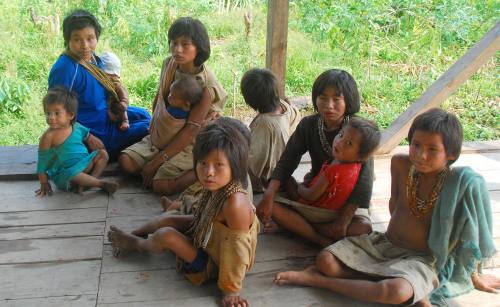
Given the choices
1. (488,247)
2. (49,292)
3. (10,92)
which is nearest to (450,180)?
(488,247)

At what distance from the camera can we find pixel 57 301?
206 cm

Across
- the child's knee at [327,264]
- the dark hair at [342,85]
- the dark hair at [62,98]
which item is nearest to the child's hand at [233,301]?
the child's knee at [327,264]

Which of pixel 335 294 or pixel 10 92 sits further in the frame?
pixel 10 92

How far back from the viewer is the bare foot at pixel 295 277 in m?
2.20

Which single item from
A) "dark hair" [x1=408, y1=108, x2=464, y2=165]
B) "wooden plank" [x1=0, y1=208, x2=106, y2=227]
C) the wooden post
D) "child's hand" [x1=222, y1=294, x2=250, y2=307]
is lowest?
"child's hand" [x1=222, y1=294, x2=250, y2=307]

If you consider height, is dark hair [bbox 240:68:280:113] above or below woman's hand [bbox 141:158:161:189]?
above

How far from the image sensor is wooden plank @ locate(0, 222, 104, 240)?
100 inches

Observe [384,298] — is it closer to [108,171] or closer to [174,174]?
[174,174]

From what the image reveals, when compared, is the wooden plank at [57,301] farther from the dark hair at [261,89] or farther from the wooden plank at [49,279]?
the dark hair at [261,89]

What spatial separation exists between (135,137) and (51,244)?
44.4 inches

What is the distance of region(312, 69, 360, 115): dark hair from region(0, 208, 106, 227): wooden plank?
4.29 feet

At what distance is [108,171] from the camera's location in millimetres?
3270

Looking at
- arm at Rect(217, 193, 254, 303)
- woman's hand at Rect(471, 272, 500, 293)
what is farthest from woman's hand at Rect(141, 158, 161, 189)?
woman's hand at Rect(471, 272, 500, 293)

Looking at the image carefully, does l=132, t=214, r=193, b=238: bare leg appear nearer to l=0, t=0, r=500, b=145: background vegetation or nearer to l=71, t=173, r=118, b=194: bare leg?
l=71, t=173, r=118, b=194: bare leg
